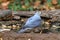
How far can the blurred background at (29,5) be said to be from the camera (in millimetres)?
6887

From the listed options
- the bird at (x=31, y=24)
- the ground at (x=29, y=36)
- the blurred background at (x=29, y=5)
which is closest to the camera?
the ground at (x=29, y=36)

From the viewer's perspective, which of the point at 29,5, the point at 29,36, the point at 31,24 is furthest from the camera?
the point at 29,5

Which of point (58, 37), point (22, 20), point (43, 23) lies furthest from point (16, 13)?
point (58, 37)

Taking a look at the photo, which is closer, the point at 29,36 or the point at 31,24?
the point at 29,36

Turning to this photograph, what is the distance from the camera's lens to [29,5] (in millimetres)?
7082

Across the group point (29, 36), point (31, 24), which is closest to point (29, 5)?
point (31, 24)

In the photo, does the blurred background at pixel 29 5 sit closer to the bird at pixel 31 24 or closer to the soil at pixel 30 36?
the bird at pixel 31 24

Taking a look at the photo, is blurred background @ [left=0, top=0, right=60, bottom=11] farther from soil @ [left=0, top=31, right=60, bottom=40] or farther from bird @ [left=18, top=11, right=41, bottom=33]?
soil @ [left=0, top=31, right=60, bottom=40]

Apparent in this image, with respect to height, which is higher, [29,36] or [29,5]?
[29,5]

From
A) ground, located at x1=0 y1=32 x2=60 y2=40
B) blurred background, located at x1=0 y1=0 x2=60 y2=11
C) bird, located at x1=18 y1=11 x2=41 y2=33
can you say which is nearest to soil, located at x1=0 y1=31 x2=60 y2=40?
ground, located at x1=0 y1=32 x2=60 y2=40

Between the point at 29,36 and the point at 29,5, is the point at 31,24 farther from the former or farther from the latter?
the point at 29,5

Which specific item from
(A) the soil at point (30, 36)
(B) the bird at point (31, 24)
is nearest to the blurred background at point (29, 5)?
(B) the bird at point (31, 24)

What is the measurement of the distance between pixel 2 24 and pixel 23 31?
0.76 metres

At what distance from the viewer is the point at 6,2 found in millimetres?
7176
